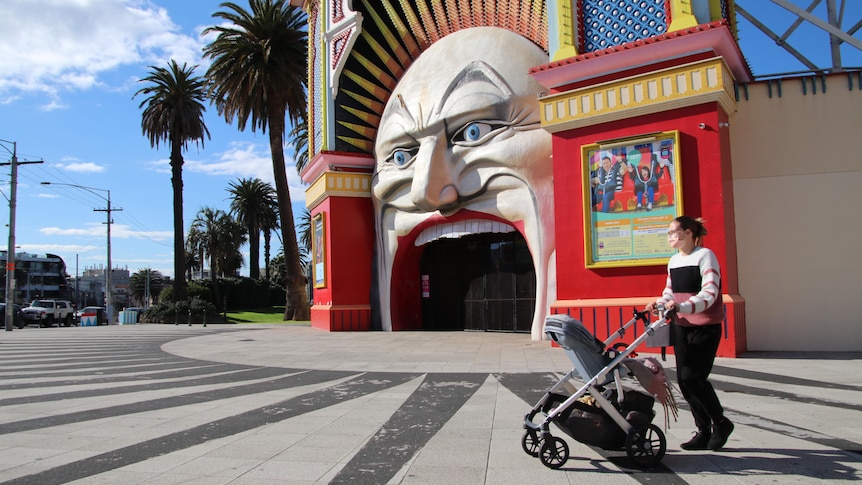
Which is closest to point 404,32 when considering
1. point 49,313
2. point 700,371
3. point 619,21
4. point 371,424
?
point 619,21

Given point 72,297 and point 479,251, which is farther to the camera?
point 72,297

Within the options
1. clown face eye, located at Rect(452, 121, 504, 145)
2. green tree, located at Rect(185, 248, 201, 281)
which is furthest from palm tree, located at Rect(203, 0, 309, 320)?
green tree, located at Rect(185, 248, 201, 281)

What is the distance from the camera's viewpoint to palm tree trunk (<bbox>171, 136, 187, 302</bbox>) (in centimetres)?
3568

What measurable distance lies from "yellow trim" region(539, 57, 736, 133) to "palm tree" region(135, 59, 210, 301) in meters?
29.1

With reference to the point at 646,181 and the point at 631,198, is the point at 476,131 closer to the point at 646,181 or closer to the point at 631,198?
the point at 631,198

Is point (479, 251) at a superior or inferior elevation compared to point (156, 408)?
superior

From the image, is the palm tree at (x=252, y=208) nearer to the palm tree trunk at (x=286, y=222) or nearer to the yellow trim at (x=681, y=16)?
the palm tree trunk at (x=286, y=222)

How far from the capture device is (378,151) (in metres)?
18.9

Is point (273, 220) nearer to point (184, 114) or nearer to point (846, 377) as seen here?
point (184, 114)

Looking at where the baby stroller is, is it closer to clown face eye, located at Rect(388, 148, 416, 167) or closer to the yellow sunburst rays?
the yellow sunburst rays

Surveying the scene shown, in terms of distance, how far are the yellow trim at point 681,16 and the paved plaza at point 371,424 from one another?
632 centimetres

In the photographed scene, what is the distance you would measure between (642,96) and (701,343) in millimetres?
8393

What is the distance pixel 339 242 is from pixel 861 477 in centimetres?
1716

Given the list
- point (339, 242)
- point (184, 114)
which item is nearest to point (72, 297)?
point (184, 114)
